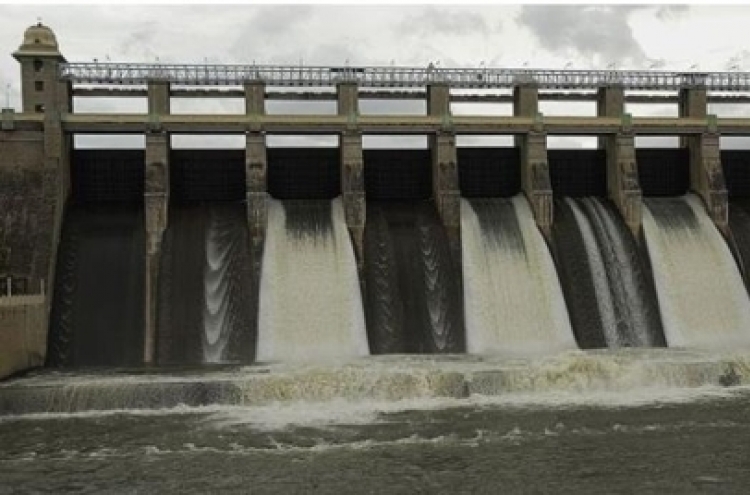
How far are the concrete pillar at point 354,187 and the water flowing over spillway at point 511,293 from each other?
4.63 metres

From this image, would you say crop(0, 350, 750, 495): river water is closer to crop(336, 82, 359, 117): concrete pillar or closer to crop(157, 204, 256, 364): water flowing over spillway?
→ crop(157, 204, 256, 364): water flowing over spillway

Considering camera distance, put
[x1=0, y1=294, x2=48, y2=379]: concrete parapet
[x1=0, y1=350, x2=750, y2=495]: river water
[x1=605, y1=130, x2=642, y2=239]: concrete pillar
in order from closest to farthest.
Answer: [x1=0, y1=350, x2=750, y2=495]: river water, [x1=0, y1=294, x2=48, y2=379]: concrete parapet, [x1=605, y1=130, x2=642, y2=239]: concrete pillar

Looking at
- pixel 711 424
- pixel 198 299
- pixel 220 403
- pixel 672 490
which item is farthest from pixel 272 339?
pixel 672 490

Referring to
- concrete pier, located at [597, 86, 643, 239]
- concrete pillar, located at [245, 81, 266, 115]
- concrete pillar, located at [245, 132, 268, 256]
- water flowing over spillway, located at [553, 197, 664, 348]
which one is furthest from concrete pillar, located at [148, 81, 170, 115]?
concrete pier, located at [597, 86, 643, 239]

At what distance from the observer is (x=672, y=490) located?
60.8ft

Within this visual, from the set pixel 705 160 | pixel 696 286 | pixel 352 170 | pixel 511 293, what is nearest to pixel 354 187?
pixel 352 170

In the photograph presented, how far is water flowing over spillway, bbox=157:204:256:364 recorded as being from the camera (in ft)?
114

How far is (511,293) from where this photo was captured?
122 feet

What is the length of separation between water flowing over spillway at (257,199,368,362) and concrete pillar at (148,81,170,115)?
770 centimetres

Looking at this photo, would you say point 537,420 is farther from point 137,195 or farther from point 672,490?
point 137,195

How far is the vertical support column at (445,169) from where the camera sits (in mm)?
39688

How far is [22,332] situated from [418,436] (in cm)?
1658

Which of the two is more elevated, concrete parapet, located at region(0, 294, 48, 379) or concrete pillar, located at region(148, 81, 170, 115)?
concrete pillar, located at region(148, 81, 170, 115)

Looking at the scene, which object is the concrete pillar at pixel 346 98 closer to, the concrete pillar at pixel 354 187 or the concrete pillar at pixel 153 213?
the concrete pillar at pixel 354 187
